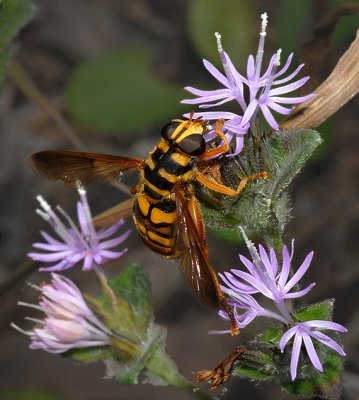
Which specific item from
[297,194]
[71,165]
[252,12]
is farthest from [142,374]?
[252,12]

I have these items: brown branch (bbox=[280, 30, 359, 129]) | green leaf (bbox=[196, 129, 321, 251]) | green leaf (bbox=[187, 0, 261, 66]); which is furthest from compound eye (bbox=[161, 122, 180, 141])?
green leaf (bbox=[187, 0, 261, 66])

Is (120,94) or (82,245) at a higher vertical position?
(120,94)

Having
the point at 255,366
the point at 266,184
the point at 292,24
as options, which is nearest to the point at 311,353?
the point at 255,366

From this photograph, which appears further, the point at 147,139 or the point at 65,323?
the point at 147,139

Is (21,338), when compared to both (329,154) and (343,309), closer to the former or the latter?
(343,309)

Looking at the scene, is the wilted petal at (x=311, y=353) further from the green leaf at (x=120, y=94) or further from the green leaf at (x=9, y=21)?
the green leaf at (x=120, y=94)

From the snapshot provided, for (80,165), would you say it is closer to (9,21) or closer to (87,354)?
(87,354)

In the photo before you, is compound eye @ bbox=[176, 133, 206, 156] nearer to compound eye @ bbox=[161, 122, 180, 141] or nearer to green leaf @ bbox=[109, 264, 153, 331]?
compound eye @ bbox=[161, 122, 180, 141]
